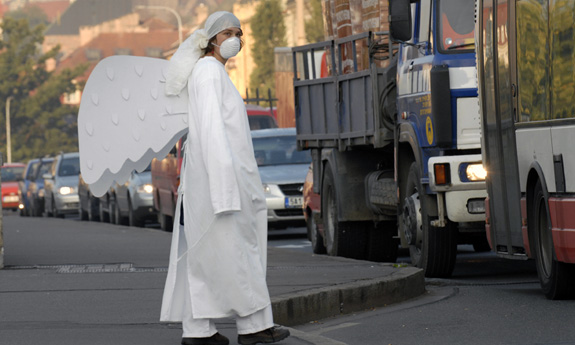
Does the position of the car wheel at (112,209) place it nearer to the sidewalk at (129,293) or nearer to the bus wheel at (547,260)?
the sidewalk at (129,293)

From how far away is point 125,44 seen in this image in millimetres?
155250

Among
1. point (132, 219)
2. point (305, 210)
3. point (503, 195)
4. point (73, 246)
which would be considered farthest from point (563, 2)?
point (132, 219)

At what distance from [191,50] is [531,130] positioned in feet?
12.0

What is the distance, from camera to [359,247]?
54.9 ft

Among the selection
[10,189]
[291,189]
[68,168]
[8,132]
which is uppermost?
[8,132]

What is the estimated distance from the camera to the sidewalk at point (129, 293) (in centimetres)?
866

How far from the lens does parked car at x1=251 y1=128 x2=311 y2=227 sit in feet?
72.4

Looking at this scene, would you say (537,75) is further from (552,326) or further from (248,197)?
(248,197)

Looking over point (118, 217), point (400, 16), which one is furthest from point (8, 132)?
point (400, 16)

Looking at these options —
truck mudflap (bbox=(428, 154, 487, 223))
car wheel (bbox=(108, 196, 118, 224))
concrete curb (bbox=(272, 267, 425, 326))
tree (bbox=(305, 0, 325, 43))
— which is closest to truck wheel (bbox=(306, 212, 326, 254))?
truck mudflap (bbox=(428, 154, 487, 223))

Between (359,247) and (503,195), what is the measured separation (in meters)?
5.19

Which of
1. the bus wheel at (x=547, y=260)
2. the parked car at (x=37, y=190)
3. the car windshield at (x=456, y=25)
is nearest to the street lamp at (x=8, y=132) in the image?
the parked car at (x=37, y=190)

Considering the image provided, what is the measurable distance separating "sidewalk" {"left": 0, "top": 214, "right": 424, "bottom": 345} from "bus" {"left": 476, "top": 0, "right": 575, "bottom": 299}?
3.26 feet

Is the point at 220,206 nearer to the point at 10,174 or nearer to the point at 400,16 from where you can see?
the point at 400,16
